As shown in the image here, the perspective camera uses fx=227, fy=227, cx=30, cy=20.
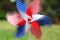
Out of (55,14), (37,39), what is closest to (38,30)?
(37,39)

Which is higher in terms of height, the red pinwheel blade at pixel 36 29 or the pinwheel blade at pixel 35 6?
the pinwheel blade at pixel 35 6

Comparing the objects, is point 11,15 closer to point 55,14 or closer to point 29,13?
point 29,13

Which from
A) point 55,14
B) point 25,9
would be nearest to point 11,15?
point 25,9

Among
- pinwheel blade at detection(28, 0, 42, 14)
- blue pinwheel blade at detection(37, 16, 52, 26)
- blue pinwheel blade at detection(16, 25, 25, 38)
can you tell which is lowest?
blue pinwheel blade at detection(16, 25, 25, 38)

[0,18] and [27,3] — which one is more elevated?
[27,3]

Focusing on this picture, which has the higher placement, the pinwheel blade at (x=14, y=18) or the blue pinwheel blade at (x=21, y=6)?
the blue pinwheel blade at (x=21, y=6)

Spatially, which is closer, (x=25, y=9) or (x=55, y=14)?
(x=25, y=9)

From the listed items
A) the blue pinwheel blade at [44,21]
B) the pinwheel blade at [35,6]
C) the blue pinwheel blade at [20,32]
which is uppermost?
the pinwheel blade at [35,6]

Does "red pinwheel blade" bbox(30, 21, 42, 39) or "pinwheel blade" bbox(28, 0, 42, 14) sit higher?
"pinwheel blade" bbox(28, 0, 42, 14)
